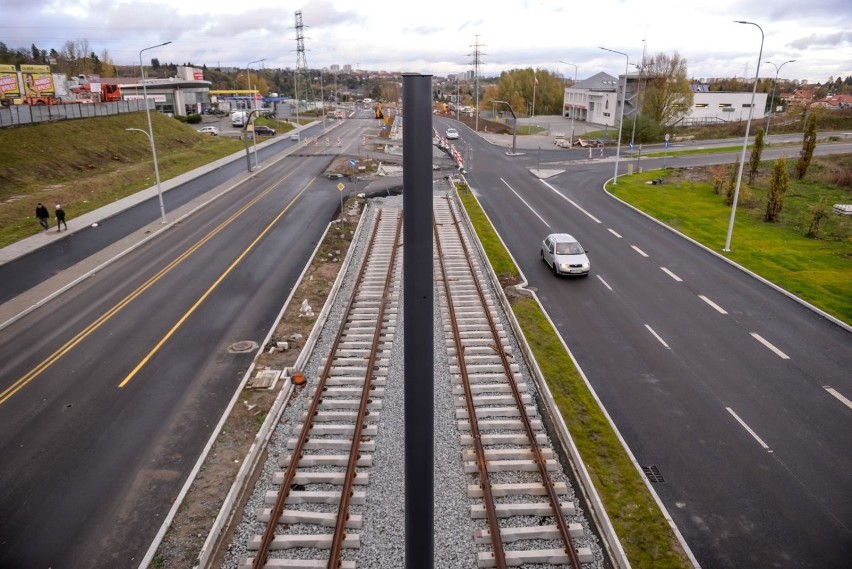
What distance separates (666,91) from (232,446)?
78.4 meters

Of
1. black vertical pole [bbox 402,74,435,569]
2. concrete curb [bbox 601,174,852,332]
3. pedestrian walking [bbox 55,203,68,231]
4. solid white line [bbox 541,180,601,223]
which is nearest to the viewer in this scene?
black vertical pole [bbox 402,74,435,569]

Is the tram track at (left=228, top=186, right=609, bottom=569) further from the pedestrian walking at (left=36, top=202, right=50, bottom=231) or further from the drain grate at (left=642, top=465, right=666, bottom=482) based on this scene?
the pedestrian walking at (left=36, top=202, right=50, bottom=231)

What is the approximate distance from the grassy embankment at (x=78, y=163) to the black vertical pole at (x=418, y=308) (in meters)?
31.3

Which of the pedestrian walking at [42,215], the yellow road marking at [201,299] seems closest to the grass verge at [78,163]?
the pedestrian walking at [42,215]

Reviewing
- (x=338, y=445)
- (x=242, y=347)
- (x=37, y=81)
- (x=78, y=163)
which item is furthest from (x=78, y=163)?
(x=338, y=445)

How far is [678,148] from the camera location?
68625 millimetres

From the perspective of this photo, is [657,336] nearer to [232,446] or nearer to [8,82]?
[232,446]

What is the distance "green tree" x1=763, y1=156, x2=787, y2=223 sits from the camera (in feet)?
106

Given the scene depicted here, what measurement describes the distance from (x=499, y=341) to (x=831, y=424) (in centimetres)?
907

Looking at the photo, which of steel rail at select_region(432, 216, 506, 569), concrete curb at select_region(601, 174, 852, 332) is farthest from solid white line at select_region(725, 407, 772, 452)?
concrete curb at select_region(601, 174, 852, 332)

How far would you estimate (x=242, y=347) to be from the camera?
18203mm

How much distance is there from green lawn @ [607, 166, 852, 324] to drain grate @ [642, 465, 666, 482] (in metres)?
13.0

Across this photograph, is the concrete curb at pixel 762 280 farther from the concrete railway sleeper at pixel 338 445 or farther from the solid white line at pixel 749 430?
the concrete railway sleeper at pixel 338 445

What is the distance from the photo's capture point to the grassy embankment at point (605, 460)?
33.6 ft
